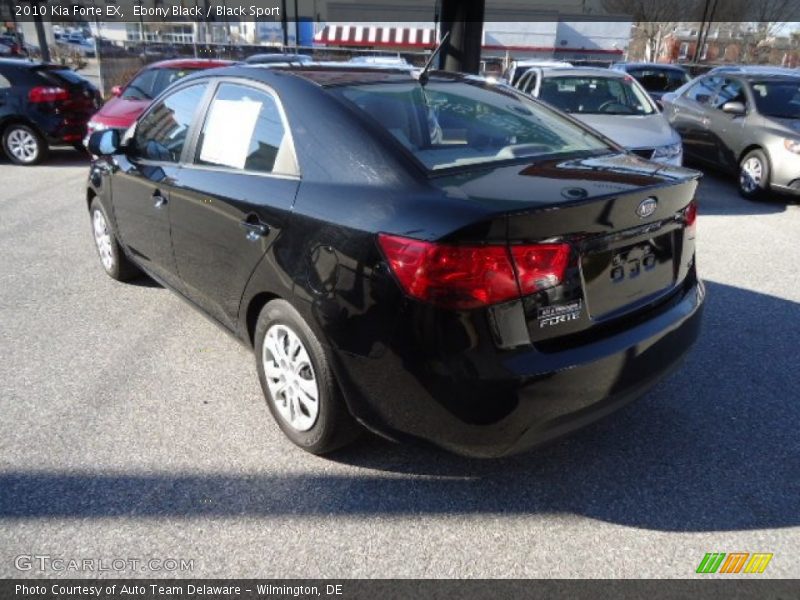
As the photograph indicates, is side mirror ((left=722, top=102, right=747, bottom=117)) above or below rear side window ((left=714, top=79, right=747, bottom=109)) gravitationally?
below

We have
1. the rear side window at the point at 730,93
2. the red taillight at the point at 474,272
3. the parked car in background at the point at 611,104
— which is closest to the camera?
the red taillight at the point at 474,272

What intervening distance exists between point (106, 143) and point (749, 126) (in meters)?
7.82

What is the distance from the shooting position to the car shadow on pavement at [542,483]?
7.88ft

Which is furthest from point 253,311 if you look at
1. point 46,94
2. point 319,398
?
point 46,94

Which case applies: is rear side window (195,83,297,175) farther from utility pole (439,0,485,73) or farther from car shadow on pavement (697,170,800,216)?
utility pole (439,0,485,73)

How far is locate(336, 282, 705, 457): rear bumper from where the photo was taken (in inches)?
79.4

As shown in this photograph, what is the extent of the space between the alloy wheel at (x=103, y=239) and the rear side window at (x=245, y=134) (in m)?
1.88

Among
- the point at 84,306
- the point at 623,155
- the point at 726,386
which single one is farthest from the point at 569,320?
the point at 84,306

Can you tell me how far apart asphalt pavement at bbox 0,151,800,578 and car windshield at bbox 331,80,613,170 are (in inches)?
49.5

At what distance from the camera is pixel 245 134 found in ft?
9.61

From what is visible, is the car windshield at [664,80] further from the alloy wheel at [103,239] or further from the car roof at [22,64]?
the alloy wheel at [103,239]

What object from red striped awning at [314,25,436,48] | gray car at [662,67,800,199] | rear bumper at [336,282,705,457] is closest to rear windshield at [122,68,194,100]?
gray car at [662,67,800,199]

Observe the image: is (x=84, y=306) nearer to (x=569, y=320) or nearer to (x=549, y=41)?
(x=569, y=320)

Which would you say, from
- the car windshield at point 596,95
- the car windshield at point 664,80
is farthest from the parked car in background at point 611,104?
the car windshield at point 664,80
